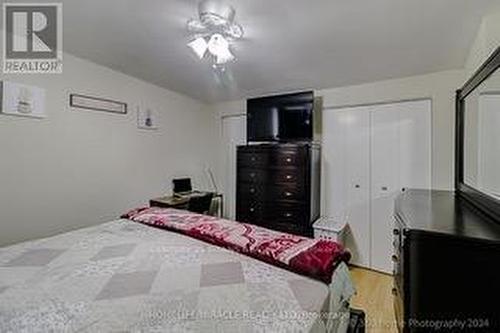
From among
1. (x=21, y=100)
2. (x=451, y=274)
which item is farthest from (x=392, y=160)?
(x=21, y=100)

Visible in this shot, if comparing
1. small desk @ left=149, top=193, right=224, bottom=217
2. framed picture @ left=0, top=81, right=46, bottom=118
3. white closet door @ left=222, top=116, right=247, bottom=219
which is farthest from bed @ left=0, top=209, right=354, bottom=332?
white closet door @ left=222, top=116, right=247, bottom=219

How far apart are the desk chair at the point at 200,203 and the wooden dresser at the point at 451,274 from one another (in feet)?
8.69

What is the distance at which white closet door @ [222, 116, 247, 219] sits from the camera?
4371mm

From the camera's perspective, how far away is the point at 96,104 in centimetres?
311

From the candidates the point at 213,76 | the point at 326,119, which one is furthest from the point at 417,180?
the point at 213,76

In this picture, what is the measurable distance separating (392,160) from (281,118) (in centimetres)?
135

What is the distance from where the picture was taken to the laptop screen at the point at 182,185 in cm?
404

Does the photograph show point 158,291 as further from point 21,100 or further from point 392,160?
point 392,160

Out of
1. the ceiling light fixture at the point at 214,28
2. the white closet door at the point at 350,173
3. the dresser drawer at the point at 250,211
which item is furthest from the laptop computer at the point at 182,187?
the ceiling light fixture at the point at 214,28

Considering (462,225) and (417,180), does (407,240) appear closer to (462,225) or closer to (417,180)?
(462,225)

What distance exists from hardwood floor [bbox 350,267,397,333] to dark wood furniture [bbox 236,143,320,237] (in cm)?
72

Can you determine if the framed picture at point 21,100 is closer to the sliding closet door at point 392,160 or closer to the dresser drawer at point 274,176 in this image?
the dresser drawer at point 274,176

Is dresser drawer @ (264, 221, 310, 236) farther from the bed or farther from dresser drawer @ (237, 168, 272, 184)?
the bed

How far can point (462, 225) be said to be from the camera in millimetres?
1298
